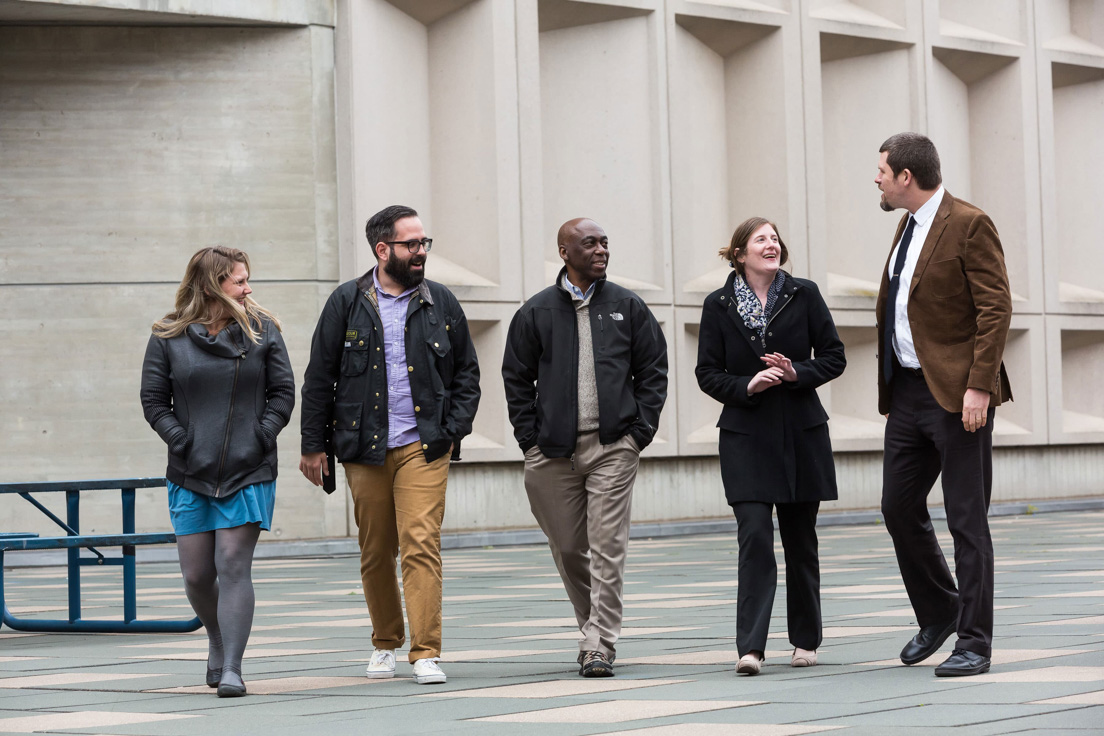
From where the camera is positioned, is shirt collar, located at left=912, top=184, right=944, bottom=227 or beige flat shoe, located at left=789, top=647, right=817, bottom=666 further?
beige flat shoe, located at left=789, top=647, right=817, bottom=666

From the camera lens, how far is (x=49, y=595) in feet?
41.6

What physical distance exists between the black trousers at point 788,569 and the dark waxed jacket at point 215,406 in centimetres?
200

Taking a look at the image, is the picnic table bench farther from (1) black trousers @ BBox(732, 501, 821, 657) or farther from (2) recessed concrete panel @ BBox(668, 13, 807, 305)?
(2) recessed concrete panel @ BBox(668, 13, 807, 305)

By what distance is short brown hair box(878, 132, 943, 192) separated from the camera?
7.07 m

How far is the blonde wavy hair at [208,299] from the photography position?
23.5ft

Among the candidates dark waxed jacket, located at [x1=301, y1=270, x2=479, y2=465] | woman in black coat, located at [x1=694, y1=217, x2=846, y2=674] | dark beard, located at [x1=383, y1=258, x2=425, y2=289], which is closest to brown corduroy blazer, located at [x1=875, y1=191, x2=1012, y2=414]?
woman in black coat, located at [x1=694, y1=217, x2=846, y2=674]

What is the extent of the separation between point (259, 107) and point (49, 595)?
621 cm

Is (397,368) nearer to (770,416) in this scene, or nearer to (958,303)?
(770,416)

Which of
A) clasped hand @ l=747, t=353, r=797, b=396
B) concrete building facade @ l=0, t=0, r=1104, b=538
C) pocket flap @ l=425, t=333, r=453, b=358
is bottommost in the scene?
clasped hand @ l=747, t=353, r=797, b=396

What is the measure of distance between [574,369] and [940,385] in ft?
5.28

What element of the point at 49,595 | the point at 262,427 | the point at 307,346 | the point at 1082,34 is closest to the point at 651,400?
the point at 262,427

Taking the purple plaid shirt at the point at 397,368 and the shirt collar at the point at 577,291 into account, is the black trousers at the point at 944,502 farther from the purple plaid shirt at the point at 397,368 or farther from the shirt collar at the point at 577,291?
the purple plaid shirt at the point at 397,368

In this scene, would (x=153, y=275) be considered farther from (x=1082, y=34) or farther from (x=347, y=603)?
(x=1082, y=34)

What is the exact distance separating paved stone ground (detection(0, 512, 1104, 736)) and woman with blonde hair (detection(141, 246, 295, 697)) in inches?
16.2
